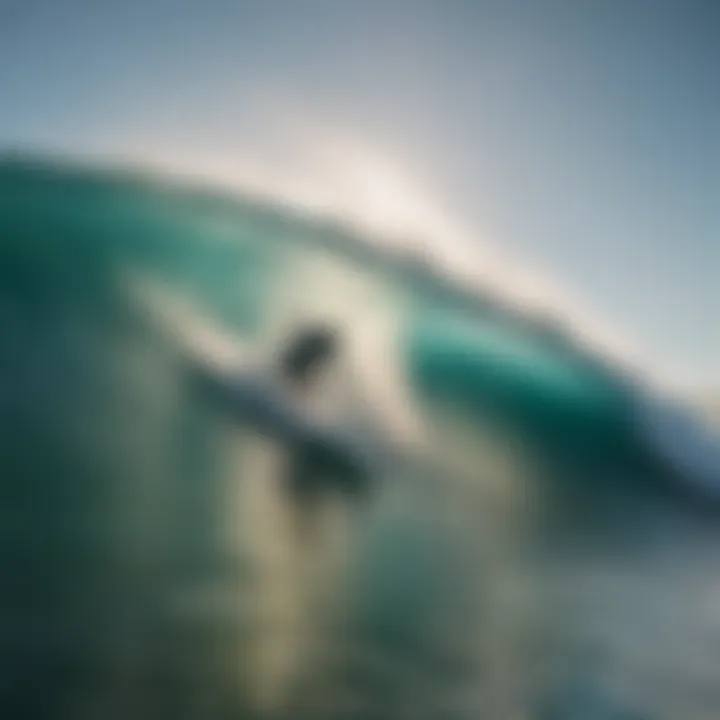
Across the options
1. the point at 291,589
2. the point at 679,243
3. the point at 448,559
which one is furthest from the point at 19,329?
the point at 679,243

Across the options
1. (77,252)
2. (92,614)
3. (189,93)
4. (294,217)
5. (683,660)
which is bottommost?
(92,614)

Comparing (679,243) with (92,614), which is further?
(679,243)

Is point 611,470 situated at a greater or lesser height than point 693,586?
greater

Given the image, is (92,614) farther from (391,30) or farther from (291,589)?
(391,30)

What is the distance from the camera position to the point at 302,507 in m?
1.07

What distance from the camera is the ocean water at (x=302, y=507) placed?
1036 mm

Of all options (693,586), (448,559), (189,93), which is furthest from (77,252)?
(693,586)

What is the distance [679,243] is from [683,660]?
0.57m

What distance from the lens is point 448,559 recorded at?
1.08m

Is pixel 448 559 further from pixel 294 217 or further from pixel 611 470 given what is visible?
pixel 294 217

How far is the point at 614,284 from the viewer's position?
3.77 ft

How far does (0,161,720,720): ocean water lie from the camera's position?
104 centimetres

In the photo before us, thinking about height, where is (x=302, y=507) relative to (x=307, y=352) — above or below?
below

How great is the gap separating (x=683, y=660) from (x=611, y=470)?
0.26m
